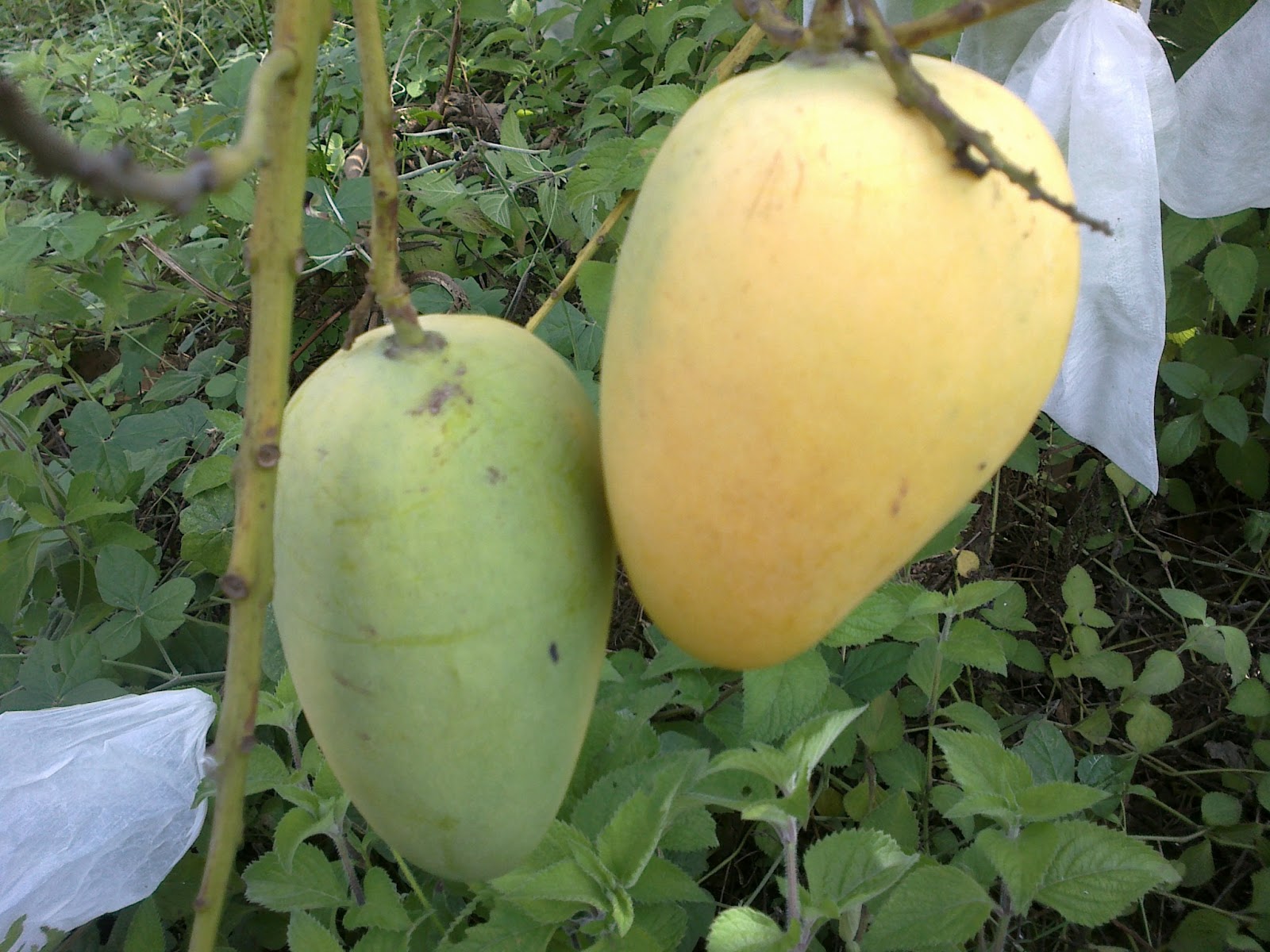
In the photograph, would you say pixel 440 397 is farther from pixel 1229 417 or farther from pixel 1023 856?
pixel 1229 417

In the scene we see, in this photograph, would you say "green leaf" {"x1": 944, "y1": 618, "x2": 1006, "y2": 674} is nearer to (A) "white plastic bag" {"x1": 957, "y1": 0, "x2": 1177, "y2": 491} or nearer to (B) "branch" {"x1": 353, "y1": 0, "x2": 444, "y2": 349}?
(A) "white plastic bag" {"x1": 957, "y1": 0, "x2": 1177, "y2": 491}

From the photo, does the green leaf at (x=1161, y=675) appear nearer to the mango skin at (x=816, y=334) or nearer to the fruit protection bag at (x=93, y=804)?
the mango skin at (x=816, y=334)

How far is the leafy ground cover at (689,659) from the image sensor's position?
83 cm

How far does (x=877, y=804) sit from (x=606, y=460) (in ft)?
2.76

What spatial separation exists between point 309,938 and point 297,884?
91 millimetres

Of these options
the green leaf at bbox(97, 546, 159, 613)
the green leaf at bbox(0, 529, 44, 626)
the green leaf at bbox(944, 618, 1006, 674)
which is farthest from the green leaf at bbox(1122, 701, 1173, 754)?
the green leaf at bbox(0, 529, 44, 626)

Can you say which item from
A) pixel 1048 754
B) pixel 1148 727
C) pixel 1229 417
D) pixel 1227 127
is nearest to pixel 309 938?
pixel 1048 754

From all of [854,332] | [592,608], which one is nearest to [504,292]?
[592,608]

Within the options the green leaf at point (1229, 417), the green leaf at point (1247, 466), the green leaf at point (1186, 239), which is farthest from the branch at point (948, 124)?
the green leaf at point (1247, 466)

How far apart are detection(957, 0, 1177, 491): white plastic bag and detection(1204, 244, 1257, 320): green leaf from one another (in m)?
0.23

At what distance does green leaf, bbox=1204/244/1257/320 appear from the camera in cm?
130

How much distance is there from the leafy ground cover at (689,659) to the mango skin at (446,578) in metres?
0.20

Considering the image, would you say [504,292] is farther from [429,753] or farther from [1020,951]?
[429,753]

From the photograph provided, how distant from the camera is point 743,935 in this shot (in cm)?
75
